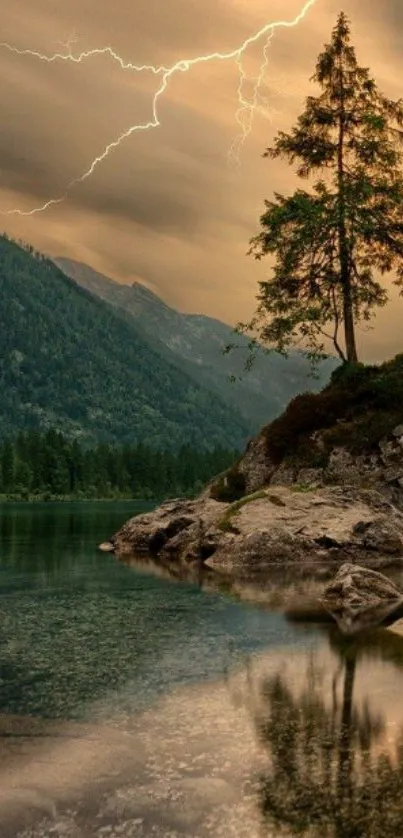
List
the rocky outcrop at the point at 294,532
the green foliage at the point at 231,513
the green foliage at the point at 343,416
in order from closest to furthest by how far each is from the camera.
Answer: the rocky outcrop at the point at 294,532 < the green foliage at the point at 231,513 < the green foliage at the point at 343,416

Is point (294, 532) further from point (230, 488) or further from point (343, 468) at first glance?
point (230, 488)

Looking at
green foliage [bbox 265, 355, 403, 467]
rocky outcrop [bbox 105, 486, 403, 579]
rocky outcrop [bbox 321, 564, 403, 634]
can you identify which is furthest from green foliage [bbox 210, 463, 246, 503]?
rocky outcrop [bbox 321, 564, 403, 634]

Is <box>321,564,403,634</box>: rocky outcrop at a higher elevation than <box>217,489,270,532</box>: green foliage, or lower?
lower

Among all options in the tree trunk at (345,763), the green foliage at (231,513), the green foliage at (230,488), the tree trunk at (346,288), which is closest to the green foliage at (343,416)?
the tree trunk at (346,288)

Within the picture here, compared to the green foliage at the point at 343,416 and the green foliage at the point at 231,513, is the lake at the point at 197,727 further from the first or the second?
the green foliage at the point at 343,416

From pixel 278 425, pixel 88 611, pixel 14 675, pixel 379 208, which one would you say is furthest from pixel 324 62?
pixel 14 675

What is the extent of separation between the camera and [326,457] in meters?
42.2

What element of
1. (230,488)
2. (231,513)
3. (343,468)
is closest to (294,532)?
(231,513)

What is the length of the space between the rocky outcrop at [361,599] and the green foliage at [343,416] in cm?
1925

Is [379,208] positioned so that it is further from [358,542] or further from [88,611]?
[88,611]

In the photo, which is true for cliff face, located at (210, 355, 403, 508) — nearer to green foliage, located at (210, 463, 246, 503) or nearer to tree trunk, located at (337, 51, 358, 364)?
green foliage, located at (210, 463, 246, 503)

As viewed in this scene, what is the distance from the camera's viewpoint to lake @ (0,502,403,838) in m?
8.00

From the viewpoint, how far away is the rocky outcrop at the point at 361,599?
19.5 m

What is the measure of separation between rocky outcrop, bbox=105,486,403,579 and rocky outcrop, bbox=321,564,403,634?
25.1 feet
